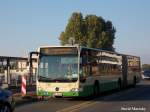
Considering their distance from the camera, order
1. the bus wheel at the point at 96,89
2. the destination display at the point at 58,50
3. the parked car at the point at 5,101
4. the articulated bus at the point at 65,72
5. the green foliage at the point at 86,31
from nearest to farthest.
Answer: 1. the parked car at the point at 5,101
2. the articulated bus at the point at 65,72
3. the destination display at the point at 58,50
4. the bus wheel at the point at 96,89
5. the green foliage at the point at 86,31

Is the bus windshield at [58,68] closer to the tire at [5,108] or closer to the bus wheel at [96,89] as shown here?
the bus wheel at [96,89]

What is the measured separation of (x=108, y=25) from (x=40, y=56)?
58.7 meters

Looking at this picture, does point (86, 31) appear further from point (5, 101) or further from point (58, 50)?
point (5, 101)

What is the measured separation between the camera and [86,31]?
81062 mm

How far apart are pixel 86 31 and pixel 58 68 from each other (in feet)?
185

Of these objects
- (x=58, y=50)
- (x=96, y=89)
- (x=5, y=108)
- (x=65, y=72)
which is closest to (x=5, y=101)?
(x=5, y=108)

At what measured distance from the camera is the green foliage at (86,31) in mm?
79812

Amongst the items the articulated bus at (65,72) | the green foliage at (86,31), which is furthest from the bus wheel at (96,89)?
the green foliage at (86,31)

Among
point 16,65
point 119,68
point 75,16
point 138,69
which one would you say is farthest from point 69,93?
point 75,16

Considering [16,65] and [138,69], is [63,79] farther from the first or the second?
[138,69]

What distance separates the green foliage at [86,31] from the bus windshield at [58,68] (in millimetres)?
54022

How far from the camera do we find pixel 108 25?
83500mm

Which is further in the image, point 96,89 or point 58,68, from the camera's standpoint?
point 96,89

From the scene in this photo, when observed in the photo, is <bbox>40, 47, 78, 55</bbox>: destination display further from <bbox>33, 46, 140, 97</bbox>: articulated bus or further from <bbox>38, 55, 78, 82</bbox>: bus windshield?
<bbox>38, 55, 78, 82</bbox>: bus windshield
